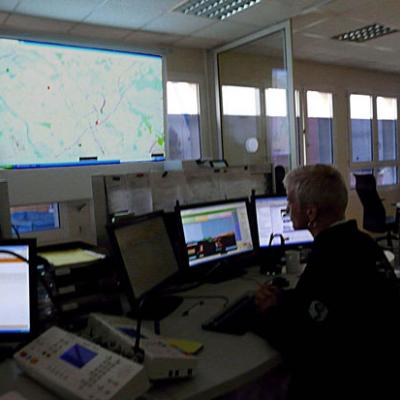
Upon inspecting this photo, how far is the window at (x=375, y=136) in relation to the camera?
280 inches

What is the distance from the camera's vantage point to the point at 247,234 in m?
2.47

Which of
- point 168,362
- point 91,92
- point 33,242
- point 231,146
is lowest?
point 168,362

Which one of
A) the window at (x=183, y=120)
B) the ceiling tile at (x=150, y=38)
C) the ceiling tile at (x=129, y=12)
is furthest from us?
the window at (x=183, y=120)

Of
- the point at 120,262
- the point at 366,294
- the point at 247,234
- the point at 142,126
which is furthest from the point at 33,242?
the point at 142,126

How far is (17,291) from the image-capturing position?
1.45 meters

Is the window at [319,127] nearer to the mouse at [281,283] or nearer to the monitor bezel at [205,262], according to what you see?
the monitor bezel at [205,262]

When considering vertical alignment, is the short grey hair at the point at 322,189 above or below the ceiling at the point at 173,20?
below

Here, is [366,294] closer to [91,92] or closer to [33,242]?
[33,242]

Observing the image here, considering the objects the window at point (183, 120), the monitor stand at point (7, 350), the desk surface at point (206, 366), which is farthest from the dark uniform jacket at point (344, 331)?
the window at point (183, 120)

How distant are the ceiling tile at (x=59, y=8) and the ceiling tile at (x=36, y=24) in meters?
0.12

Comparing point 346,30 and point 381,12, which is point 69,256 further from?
point 346,30

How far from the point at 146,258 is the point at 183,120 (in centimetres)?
366

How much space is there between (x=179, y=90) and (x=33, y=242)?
4061mm

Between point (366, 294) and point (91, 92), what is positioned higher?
point (91, 92)
